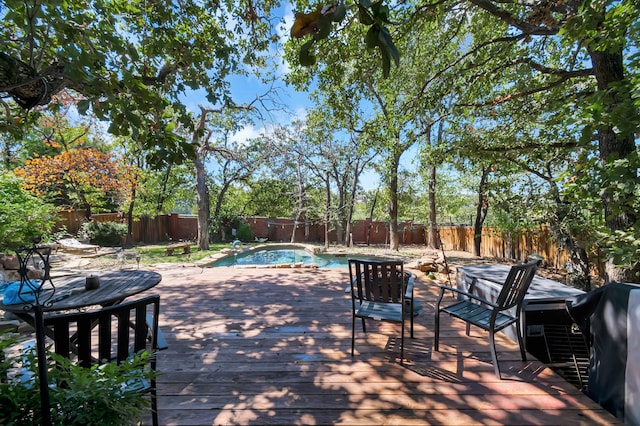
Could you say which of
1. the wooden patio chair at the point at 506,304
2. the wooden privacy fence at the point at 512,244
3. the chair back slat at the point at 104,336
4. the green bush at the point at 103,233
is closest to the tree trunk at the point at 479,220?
the wooden privacy fence at the point at 512,244

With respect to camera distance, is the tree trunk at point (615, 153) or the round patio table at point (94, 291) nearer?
the round patio table at point (94, 291)

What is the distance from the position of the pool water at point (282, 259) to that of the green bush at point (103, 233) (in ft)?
15.4

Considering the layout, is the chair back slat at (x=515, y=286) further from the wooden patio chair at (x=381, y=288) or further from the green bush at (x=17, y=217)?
the green bush at (x=17, y=217)

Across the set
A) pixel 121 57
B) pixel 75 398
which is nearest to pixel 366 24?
pixel 75 398

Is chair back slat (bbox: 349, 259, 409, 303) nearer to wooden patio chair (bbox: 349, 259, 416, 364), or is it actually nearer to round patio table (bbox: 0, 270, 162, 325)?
wooden patio chair (bbox: 349, 259, 416, 364)

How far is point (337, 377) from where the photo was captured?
196 cm

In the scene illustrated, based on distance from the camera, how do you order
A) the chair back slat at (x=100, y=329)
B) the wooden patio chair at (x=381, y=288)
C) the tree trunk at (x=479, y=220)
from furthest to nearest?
the tree trunk at (x=479, y=220) < the wooden patio chair at (x=381, y=288) < the chair back slat at (x=100, y=329)

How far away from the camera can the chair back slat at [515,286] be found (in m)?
2.00

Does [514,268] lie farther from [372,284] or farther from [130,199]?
[130,199]

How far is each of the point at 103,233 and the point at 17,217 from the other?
6787 millimetres

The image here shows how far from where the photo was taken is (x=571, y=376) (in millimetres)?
2189

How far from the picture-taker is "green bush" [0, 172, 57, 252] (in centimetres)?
394

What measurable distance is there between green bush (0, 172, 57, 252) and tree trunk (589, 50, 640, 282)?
21.9ft

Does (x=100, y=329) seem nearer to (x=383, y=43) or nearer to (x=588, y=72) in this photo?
(x=383, y=43)
